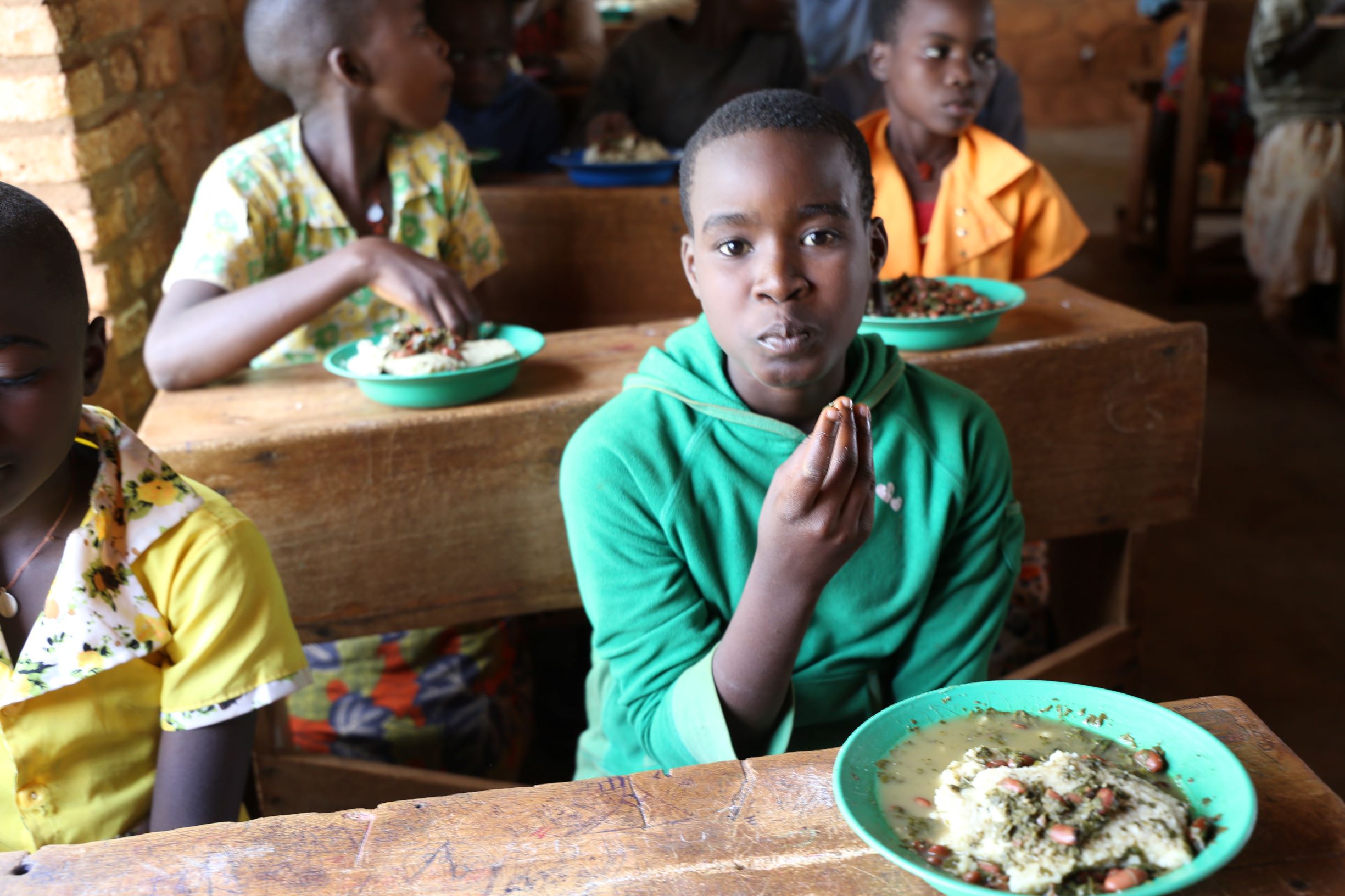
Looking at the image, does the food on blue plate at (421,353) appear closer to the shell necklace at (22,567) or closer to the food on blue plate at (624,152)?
the shell necklace at (22,567)

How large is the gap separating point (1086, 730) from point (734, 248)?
62 cm

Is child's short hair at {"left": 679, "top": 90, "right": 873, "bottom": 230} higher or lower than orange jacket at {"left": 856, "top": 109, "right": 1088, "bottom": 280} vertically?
higher

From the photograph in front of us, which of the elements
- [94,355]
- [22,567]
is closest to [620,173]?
[94,355]

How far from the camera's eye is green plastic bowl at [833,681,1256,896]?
0.73 m

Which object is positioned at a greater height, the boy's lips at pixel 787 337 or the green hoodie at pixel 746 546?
the boy's lips at pixel 787 337

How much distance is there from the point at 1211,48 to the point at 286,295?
197 inches

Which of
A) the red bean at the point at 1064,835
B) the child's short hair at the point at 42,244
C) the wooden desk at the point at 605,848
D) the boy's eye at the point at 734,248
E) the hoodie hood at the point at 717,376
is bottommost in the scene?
the wooden desk at the point at 605,848

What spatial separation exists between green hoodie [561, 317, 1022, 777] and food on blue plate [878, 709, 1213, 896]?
356mm

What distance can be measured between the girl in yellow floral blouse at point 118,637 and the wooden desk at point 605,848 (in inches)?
12.6

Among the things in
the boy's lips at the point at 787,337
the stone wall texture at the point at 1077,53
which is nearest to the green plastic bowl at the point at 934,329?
the boy's lips at the point at 787,337

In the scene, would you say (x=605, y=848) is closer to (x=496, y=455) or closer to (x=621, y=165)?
(x=496, y=455)

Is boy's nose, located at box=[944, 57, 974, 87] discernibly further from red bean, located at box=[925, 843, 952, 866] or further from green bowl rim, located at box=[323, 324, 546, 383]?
red bean, located at box=[925, 843, 952, 866]

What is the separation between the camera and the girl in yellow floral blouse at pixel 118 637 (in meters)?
1.14

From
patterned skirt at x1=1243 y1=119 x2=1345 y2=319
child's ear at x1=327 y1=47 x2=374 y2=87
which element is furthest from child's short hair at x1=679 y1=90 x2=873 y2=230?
patterned skirt at x1=1243 y1=119 x2=1345 y2=319
